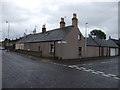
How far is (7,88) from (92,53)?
29098mm

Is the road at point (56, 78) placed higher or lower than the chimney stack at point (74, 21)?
lower

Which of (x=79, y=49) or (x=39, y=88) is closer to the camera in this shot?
(x=39, y=88)

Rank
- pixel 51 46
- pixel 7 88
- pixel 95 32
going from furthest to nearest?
pixel 95 32 < pixel 51 46 < pixel 7 88

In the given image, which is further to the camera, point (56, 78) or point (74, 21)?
point (74, 21)

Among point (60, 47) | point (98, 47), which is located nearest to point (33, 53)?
point (60, 47)

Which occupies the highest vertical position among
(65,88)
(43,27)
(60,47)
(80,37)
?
(43,27)

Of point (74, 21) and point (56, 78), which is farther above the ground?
point (74, 21)

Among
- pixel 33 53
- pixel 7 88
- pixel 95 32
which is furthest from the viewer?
pixel 95 32

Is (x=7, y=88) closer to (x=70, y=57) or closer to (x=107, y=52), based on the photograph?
(x=70, y=57)

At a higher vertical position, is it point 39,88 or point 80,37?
point 80,37

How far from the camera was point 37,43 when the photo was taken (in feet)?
117

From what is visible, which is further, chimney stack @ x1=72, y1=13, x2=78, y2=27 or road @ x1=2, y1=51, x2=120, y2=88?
chimney stack @ x1=72, y1=13, x2=78, y2=27

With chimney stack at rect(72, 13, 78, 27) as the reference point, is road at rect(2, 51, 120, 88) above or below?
below

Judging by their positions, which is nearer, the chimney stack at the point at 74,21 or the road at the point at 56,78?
the road at the point at 56,78
